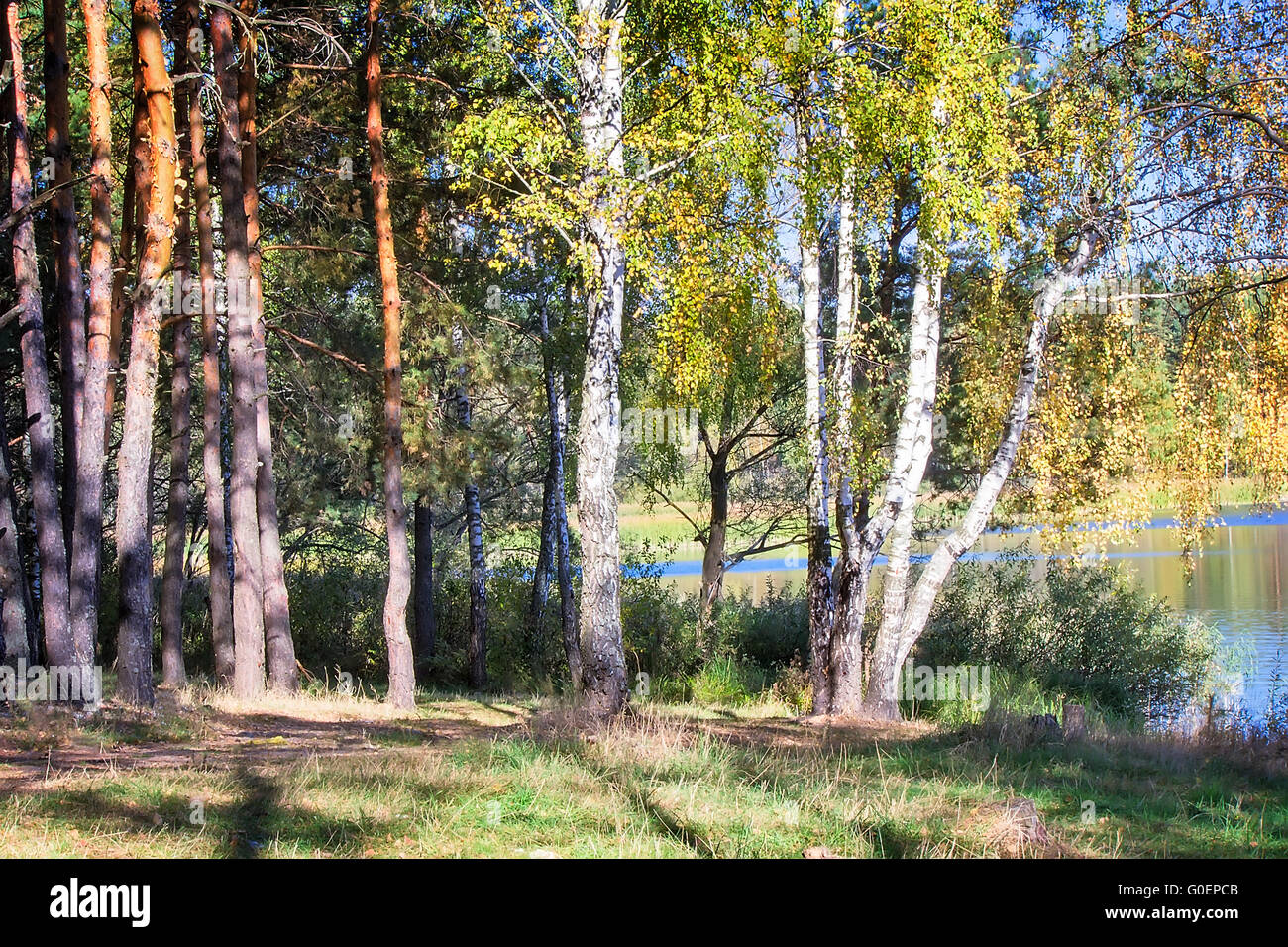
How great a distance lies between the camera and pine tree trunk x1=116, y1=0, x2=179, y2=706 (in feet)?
35.7

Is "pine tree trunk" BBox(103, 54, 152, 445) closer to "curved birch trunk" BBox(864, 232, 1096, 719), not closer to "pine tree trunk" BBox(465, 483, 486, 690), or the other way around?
"pine tree trunk" BBox(465, 483, 486, 690)

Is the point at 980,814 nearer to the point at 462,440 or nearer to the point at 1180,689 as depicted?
the point at 462,440

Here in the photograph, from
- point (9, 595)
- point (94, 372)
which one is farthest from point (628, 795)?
point (9, 595)

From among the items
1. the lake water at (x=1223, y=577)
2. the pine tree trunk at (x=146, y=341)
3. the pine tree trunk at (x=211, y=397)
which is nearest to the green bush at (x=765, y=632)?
the lake water at (x=1223, y=577)

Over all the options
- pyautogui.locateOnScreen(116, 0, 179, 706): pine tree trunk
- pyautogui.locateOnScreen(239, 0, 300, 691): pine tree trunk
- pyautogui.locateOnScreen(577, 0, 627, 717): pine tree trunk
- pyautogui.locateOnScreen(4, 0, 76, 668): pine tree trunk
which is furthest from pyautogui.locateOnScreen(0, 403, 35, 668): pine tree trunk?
pyautogui.locateOnScreen(577, 0, 627, 717): pine tree trunk

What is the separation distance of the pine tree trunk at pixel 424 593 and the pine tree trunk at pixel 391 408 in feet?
18.0

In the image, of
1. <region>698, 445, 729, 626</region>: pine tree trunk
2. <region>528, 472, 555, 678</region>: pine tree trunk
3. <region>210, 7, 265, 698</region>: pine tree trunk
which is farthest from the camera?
<region>698, 445, 729, 626</region>: pine tree trunk

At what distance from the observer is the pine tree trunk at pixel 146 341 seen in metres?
10.9

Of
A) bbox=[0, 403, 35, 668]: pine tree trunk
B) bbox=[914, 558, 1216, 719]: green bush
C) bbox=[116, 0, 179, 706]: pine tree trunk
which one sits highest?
bbox=[116, 0, 179, 706]: pine tree trunk

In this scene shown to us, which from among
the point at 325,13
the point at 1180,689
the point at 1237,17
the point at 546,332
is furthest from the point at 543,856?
the point at 1180,689

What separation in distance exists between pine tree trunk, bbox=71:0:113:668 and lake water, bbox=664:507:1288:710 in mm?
13759

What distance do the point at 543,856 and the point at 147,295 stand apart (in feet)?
26.9

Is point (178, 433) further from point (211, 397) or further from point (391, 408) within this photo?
point (391, 408)

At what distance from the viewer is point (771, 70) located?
11586 mm
